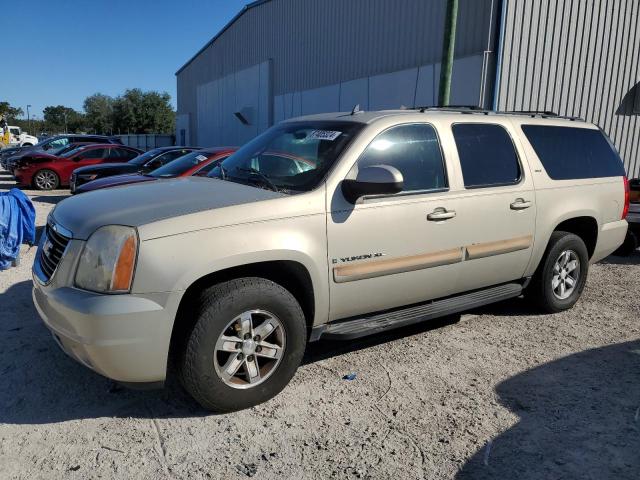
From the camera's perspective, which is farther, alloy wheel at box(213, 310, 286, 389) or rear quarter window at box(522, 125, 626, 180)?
rear quarter window at box(522, 125, 626, 180)

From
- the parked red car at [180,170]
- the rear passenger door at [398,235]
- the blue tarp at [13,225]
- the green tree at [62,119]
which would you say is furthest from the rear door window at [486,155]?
the green tree at [62,119]

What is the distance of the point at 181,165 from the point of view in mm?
8383

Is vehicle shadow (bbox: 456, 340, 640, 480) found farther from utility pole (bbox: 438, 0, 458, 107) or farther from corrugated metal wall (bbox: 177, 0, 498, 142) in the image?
corrugated metal wall (bbox: 177, 0, 498, 142)

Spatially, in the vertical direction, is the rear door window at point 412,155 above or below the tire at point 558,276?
above

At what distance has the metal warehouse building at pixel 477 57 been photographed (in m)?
10.8

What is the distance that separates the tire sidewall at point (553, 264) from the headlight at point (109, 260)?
12.2ft

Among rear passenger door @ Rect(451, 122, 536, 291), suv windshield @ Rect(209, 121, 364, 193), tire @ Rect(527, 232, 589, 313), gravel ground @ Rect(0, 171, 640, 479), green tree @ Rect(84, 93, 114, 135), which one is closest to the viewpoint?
gravel ground @ Rect(0, 171, 640, 479)

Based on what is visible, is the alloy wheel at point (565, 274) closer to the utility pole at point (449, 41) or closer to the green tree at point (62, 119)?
the utility pole at point (449, 41)

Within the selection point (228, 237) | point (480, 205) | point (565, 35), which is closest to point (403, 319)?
point (480, 205)

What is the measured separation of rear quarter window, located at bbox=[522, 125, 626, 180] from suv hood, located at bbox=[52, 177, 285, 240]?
8.93ft

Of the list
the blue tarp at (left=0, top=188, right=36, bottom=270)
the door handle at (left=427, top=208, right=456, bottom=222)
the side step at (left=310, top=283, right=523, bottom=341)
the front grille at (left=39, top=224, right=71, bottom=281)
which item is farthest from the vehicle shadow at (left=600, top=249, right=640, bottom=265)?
the blue tarp at (left=0, top=188, right=36, bottom=270)

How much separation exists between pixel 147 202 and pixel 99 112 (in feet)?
280

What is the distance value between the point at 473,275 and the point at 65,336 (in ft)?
9.68

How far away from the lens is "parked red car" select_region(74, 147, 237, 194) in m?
7.81
